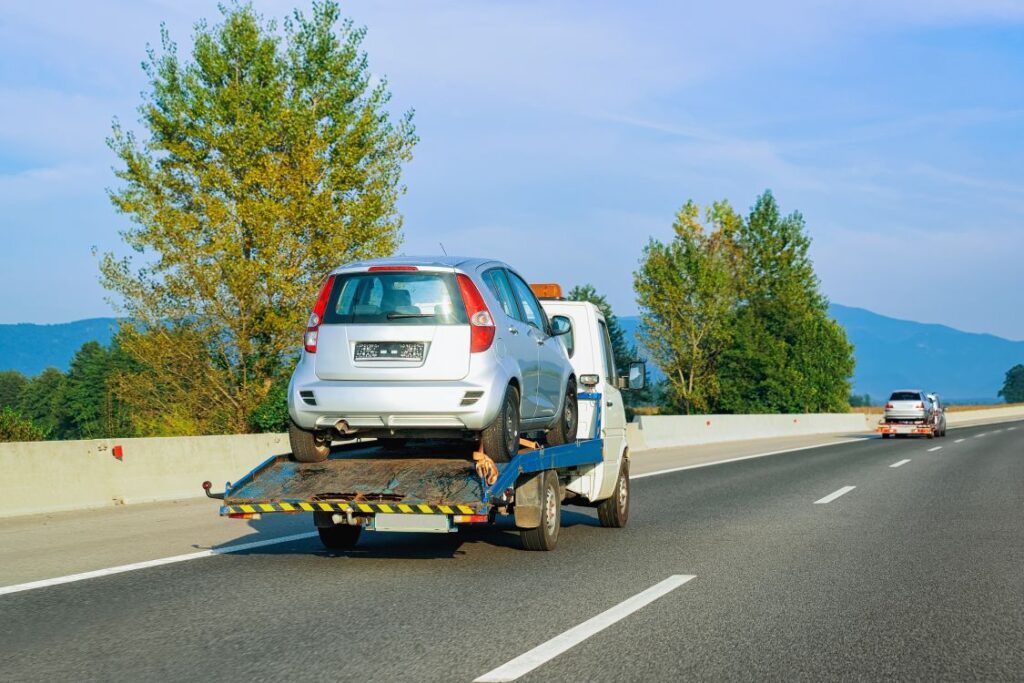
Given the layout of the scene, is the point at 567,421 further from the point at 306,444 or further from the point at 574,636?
the point at 574,636

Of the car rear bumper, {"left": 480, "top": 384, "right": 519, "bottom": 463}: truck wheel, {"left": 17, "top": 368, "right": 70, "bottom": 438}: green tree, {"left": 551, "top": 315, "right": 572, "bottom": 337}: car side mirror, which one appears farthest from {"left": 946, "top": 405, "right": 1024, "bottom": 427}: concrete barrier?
{"left": 17, "top": 368, "right": 70, "bottom": 438}: green tree

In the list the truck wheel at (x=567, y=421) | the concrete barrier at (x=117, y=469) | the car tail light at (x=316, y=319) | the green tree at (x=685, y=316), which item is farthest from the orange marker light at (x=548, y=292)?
the green tree at (x=685, y=316)

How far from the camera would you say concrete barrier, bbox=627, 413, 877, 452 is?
31.4m

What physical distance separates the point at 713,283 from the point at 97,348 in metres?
72.3

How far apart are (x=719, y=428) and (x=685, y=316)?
37534 millimetres

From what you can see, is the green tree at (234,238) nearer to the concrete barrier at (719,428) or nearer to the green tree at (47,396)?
the concrete barrier at (719,428)

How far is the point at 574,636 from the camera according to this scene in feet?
19.1

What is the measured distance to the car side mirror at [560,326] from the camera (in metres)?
10.1

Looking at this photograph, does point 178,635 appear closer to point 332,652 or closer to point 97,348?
point 332,652

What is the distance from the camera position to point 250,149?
97.9ft

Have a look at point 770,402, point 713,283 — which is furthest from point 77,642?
point 770,402

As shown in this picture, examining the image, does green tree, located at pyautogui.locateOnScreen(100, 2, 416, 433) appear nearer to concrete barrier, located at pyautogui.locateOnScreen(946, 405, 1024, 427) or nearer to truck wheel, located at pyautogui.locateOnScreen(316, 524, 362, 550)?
truck wheel, located at pyautogui.locateOnScreen(316, 524, 362, 550)

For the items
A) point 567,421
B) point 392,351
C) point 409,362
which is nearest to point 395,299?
point 392,351

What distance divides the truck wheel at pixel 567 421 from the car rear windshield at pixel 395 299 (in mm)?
2066
